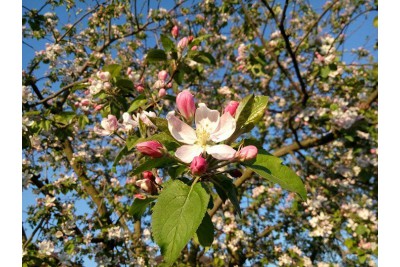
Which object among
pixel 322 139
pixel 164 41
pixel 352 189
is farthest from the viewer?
pixel 352 189

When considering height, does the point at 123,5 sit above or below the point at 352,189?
above

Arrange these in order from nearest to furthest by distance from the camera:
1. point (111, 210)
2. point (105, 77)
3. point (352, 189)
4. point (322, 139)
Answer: point (105, 77) < point (322, 139) < point (111, 210) < point (352, 189)

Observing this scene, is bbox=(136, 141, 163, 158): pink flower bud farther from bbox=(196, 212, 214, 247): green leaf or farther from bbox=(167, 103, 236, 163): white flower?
bbox=(196, 212, 214, 247): green leaf

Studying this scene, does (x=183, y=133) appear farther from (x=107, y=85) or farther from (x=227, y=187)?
(x=107, y=85)

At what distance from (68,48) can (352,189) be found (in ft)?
13.6

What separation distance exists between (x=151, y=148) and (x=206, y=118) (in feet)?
0.64

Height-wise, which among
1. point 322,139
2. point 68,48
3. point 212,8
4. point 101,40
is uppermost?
point 212,8

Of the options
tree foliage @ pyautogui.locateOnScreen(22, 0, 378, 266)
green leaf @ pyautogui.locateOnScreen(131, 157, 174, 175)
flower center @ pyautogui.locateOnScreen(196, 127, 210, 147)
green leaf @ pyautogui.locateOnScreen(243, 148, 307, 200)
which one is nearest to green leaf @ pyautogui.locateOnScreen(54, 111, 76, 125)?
tree foliage @ pyautogui.locateOnScreen(22, 0, 378, 266)

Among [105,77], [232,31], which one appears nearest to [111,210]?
[105,77]

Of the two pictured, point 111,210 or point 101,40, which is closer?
point 111,210

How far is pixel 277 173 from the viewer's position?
94 centimetres

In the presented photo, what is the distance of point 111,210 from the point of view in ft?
13.1

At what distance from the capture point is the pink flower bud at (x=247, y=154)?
0.92 meters

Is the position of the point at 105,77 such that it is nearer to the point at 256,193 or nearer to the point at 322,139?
the point at 322,139
